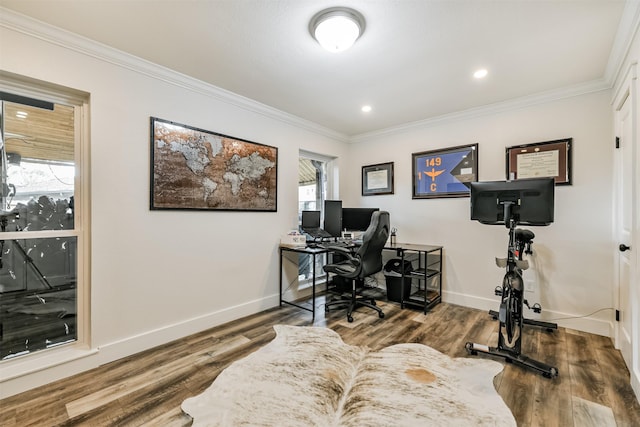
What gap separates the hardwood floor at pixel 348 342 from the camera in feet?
5.21

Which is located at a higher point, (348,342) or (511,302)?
(511,302)

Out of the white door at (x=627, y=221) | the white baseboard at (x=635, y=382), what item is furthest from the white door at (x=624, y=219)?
the white baseboard at (x=635, y=382)

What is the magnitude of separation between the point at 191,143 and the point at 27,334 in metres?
1.91

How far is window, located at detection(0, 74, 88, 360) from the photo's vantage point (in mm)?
1895

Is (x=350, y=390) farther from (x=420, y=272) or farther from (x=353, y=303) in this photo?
(x=420, y=272)

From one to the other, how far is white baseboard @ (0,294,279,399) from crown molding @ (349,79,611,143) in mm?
3472

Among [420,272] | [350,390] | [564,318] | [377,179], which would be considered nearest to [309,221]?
[377,179]

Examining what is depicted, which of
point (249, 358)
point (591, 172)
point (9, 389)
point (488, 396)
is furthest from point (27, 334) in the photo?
point (591, 172)

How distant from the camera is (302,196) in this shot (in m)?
4.02

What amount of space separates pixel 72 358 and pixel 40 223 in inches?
39.3

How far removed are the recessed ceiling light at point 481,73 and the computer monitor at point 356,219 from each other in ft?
6.46

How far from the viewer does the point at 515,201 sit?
7.02 feet

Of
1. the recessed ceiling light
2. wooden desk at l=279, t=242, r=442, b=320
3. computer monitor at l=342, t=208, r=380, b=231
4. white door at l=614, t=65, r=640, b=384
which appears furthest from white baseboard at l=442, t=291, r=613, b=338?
the recessed ceiling light

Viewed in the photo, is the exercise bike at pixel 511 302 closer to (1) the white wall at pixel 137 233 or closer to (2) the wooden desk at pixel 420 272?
(2) the wooden desk at pixel 420 272
